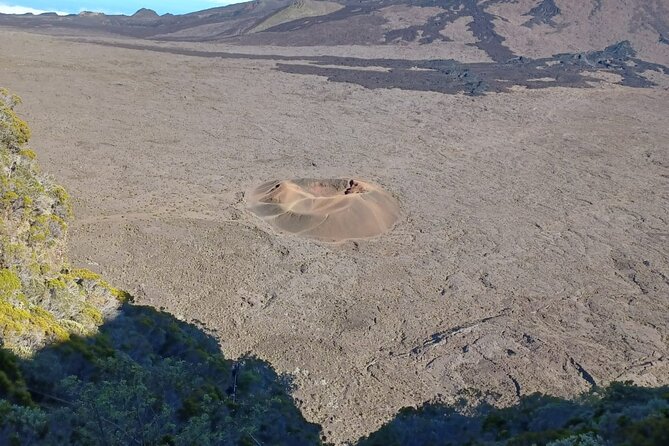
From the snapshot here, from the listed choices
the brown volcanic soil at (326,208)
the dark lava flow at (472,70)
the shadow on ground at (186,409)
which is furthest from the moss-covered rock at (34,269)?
the dark lava flow at (472,70)

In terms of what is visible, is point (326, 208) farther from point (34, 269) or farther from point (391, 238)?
point (34, 269)

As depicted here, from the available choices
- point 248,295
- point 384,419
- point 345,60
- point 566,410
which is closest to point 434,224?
point 248,295

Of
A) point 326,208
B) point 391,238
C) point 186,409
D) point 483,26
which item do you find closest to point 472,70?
point 483,26

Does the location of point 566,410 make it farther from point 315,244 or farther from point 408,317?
point 315,244

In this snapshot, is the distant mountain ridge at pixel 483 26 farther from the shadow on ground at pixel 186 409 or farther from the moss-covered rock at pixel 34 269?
the shadow on ground at pixel 186 409

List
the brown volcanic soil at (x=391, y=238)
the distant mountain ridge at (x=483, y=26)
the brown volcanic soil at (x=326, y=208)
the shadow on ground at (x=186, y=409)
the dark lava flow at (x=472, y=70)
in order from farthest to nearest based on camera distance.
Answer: the distant mountain ridge at (x=483, y=26) → the dark lava flow at (x=472, y=70) → the brown volcanic soil at (x=326, y=208) → the brown volcanic soil at (x=391, y=238) → the shadow on ground at (x=186, y=409)

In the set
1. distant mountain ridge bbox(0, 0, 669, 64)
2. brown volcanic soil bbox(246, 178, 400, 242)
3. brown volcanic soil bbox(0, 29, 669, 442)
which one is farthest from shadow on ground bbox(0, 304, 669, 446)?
distant mountain ridge bbox(0, 0, 669, 64)
